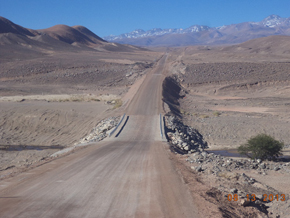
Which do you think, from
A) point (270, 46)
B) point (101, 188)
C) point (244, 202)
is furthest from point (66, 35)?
point (244, 202)

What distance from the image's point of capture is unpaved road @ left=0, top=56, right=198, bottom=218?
8602 millimetres

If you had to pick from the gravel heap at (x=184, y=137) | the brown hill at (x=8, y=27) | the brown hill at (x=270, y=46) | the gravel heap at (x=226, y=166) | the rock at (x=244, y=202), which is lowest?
the gravel heap at (x=184, y=137)

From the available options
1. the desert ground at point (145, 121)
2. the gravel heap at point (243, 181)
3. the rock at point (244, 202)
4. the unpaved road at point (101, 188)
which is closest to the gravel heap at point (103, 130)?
the desert ground at point (145, 121)

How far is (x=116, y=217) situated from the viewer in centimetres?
816

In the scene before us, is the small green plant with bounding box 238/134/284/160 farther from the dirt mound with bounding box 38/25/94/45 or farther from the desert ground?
the dirt mound with bounding box 38/25/94/45

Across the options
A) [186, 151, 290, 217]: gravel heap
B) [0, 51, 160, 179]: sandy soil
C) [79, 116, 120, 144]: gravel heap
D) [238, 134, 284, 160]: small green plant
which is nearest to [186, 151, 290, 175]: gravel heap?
[186, 151, 290, 217]: gravel heap

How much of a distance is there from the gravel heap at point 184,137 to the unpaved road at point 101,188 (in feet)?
13.3

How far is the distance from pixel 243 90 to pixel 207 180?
46.1 m

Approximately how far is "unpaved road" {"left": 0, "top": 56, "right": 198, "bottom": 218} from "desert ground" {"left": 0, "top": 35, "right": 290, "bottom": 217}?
0.26 ft

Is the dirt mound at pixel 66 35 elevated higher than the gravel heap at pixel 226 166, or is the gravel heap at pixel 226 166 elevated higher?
the dirt mound at pixel 66 35

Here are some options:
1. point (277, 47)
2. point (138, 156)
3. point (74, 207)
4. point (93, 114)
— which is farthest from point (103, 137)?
point (277, 47)

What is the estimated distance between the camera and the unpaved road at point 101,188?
28.2 ft

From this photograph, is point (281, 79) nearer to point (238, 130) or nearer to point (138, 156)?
point (238, 130)

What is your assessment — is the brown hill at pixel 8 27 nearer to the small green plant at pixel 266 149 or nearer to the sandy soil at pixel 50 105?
the sandy soil at pixel 50 105
